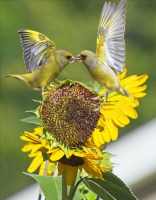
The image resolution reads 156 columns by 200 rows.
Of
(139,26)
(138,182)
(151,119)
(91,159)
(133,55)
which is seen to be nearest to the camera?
(91,159)

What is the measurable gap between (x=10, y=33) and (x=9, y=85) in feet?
1.19

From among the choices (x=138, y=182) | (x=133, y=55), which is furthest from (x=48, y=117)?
(x=133, y=55)

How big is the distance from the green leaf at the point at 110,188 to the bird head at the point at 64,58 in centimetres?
14

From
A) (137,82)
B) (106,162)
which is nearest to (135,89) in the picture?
(137,82)

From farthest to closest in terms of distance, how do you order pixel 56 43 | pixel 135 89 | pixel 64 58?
pixel 56 43 → pixel 135 89 → pixel 64 58

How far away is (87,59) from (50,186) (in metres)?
0.16

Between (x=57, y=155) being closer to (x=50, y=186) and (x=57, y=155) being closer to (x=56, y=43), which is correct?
(x=50, y=186)

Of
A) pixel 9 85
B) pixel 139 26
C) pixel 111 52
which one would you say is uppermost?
pixel 111 52

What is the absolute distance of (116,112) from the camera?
53cm

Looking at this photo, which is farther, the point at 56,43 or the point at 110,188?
the point at 56,43

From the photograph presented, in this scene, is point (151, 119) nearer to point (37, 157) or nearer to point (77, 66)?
point (77, 66)

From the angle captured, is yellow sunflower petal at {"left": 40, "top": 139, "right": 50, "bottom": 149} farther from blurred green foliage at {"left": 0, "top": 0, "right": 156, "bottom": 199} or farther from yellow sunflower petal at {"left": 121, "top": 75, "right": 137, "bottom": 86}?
blurred green foliage at {"left": 0, "top": 0, "right": 156, "bottom": 199}

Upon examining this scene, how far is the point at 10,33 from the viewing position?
208 cm

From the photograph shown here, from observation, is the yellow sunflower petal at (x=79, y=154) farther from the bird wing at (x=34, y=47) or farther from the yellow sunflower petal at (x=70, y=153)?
the bird wing at (x=34, y=47)
